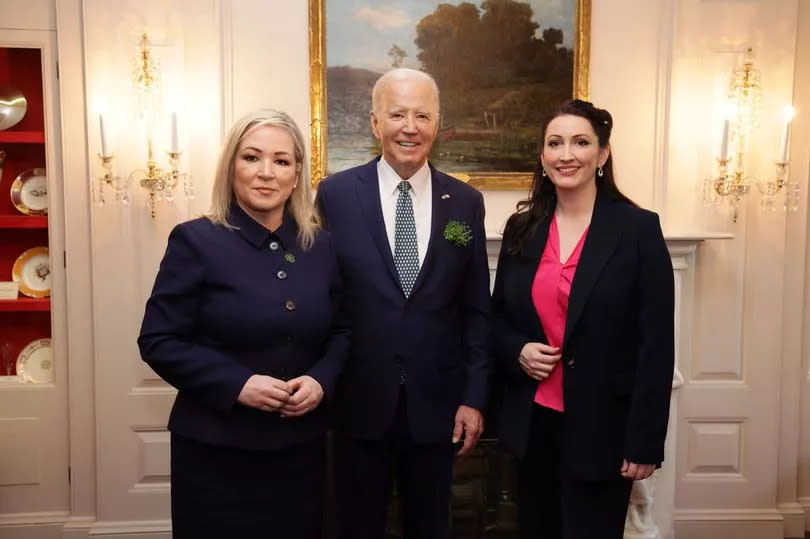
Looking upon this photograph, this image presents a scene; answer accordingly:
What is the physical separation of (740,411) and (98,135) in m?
3.40

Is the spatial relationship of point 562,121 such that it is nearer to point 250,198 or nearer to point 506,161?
point 250,198

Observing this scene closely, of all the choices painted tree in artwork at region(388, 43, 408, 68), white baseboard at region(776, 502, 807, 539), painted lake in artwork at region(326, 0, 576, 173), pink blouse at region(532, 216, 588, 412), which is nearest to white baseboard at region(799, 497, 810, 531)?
white baseboard at region(776, 502, 807, 539)

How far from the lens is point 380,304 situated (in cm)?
193

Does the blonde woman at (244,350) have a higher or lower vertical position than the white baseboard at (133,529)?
higher

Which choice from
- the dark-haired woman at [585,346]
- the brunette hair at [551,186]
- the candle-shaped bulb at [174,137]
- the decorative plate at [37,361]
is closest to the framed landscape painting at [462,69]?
the candle-shaped bulb at [174,137]

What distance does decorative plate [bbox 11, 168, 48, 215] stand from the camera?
10.5 ft

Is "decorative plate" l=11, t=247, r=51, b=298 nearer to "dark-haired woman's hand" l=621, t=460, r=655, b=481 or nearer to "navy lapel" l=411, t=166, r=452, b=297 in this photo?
"navy lapel" l=411, t=166, r=452, b=297

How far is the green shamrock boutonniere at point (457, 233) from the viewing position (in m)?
1.98

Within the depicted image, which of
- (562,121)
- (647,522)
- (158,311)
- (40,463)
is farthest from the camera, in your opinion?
(40,463)

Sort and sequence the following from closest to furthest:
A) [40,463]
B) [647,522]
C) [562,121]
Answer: [562,121]
[647,522]
[40,463]

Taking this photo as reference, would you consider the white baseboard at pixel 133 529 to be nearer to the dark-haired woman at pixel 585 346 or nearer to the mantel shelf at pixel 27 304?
the mantel shelf at pixel 27 304

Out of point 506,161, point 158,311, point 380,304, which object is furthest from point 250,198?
point 506,161

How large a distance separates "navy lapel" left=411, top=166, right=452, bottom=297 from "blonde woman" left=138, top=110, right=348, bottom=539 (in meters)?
0.32

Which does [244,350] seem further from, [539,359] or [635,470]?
[635,470]
